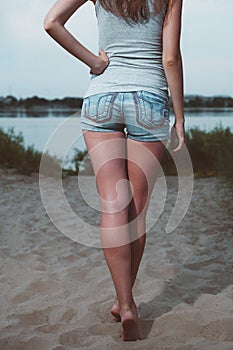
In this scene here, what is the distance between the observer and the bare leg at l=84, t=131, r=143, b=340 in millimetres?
2125

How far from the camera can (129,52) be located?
6.79ft

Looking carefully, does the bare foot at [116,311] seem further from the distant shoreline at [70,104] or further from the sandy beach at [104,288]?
the distant shoreline at [70,104]

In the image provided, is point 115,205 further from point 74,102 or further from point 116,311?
point 74,102

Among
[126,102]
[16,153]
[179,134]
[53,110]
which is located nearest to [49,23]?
[126,102]

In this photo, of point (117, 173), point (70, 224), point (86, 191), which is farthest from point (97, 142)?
point (86, 191)

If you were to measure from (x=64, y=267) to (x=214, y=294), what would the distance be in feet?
2.92

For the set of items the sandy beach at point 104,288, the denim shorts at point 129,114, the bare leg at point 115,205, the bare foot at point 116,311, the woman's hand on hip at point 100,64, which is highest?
the woman's hand on hip at point 100,64

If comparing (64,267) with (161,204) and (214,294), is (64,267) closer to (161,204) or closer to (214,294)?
(214,294)

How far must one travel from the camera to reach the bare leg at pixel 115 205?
6.97 ft

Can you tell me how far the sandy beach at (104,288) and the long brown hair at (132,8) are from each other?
41.3 inches

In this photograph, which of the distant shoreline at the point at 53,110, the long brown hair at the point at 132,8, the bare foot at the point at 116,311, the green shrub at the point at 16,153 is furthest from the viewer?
the green shrub at the point at 16,153

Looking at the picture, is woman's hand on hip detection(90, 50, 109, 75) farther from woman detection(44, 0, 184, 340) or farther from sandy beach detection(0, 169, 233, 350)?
sandy beach detection(0, 169, 233, 350)

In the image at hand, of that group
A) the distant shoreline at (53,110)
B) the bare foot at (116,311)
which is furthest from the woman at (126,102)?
the distant shoreline at (53,110)

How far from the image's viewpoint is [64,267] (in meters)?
3.41
